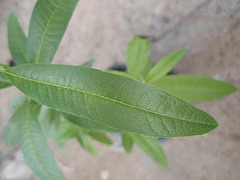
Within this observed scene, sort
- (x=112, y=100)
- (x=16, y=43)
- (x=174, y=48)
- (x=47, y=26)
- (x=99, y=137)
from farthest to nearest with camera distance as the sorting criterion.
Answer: (x=174, y=48) → (x=99, y=137) → (x=16, y=43) → (x=47, y=26) → (x=112, y=100)

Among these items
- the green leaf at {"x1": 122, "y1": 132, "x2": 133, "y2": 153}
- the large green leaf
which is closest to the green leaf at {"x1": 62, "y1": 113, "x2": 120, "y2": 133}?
the large green leaf

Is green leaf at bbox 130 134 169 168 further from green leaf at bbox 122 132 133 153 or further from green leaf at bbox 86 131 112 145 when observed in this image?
green leaf at bbox 86 131 112 145

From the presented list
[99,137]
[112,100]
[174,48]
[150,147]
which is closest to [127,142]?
[150,147]

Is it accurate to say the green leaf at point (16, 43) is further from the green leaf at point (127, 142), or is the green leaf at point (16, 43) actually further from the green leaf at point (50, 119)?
the green leaf at point (127, 142)

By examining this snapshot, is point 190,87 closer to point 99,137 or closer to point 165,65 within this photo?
point 165,65

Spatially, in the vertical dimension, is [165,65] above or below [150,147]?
above

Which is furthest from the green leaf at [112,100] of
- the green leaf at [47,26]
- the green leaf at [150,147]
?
the green leaf at [150,147]
